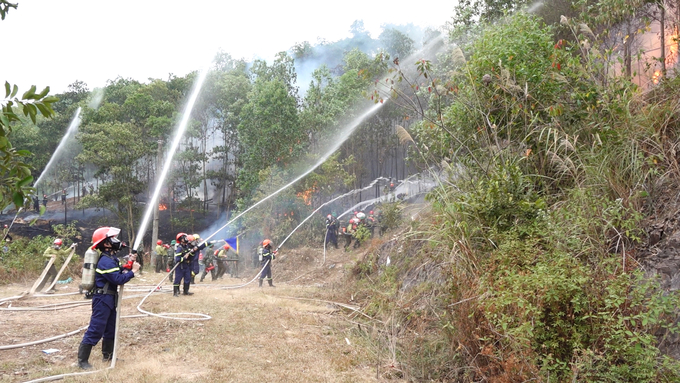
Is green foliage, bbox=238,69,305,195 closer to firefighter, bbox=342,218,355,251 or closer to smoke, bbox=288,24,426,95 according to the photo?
firefighter, bbox=342,218,355,251

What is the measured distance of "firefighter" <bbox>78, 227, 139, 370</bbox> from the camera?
6348mm

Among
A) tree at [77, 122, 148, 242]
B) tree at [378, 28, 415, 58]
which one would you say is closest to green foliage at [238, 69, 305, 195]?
tree at [77, 122, 148, 242]

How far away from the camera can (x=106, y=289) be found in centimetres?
648

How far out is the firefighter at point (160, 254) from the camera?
2133cm

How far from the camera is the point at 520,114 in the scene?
8.49m

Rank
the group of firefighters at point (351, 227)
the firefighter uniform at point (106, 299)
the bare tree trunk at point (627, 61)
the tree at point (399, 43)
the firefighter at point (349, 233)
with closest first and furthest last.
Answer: the firefighter uniform at point (106, 299) → the bare tree trunk at point (627, 61) → the firefighter at point (349, 233) → the group of firefighters at point (351, 227) → the tree at point (399, 43)

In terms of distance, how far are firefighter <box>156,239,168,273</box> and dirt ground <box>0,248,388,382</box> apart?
9232 mm

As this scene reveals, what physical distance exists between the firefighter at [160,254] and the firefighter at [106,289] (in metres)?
15.3

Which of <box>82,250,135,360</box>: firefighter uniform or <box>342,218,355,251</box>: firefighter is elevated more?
<box>82,250,135,360</box>: firefighter uniform

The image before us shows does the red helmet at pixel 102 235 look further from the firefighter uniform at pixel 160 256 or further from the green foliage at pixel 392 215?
the firefighter uniform at pixel 160 256

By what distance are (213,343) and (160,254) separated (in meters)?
15.5

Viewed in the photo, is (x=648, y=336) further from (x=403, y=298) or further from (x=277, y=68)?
(x=277, y=68)

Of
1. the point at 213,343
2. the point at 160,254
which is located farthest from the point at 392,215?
the point at 213,343

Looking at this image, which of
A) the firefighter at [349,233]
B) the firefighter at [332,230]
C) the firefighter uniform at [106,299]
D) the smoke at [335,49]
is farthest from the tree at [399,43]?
the firefighter uniform at [106,299]
